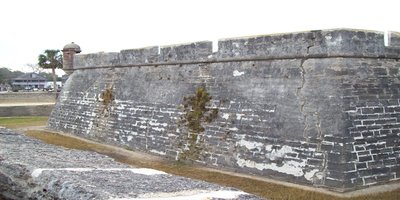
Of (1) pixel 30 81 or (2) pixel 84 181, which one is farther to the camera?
(1) pixel 30 81

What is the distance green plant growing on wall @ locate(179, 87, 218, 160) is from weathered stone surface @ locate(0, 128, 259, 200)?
260 inches

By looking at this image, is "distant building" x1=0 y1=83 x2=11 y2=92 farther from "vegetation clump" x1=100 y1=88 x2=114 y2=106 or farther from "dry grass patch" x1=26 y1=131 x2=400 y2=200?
"dry grass patch" x1=26 y1=131 x2=400 y2=200

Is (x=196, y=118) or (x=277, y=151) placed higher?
(x=196, y=118)

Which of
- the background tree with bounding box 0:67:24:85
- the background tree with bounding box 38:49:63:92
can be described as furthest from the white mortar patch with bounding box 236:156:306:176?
the background tree with bounding box 0:67:24:85

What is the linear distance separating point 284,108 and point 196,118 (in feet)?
8.05

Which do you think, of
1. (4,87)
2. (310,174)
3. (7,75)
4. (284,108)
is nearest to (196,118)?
(284,108)

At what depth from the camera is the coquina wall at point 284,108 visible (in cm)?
803

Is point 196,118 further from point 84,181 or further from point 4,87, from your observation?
point 4,87

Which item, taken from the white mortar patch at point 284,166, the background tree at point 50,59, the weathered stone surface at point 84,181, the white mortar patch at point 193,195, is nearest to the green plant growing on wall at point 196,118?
the white mortar patch at point 284,166

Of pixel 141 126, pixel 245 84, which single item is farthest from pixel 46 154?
pixel 141 126

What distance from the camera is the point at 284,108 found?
8.95 meters

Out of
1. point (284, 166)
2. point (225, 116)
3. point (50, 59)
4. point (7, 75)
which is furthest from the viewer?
point (7, 75)

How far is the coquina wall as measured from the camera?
8.03 metres

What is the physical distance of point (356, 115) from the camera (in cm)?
813
